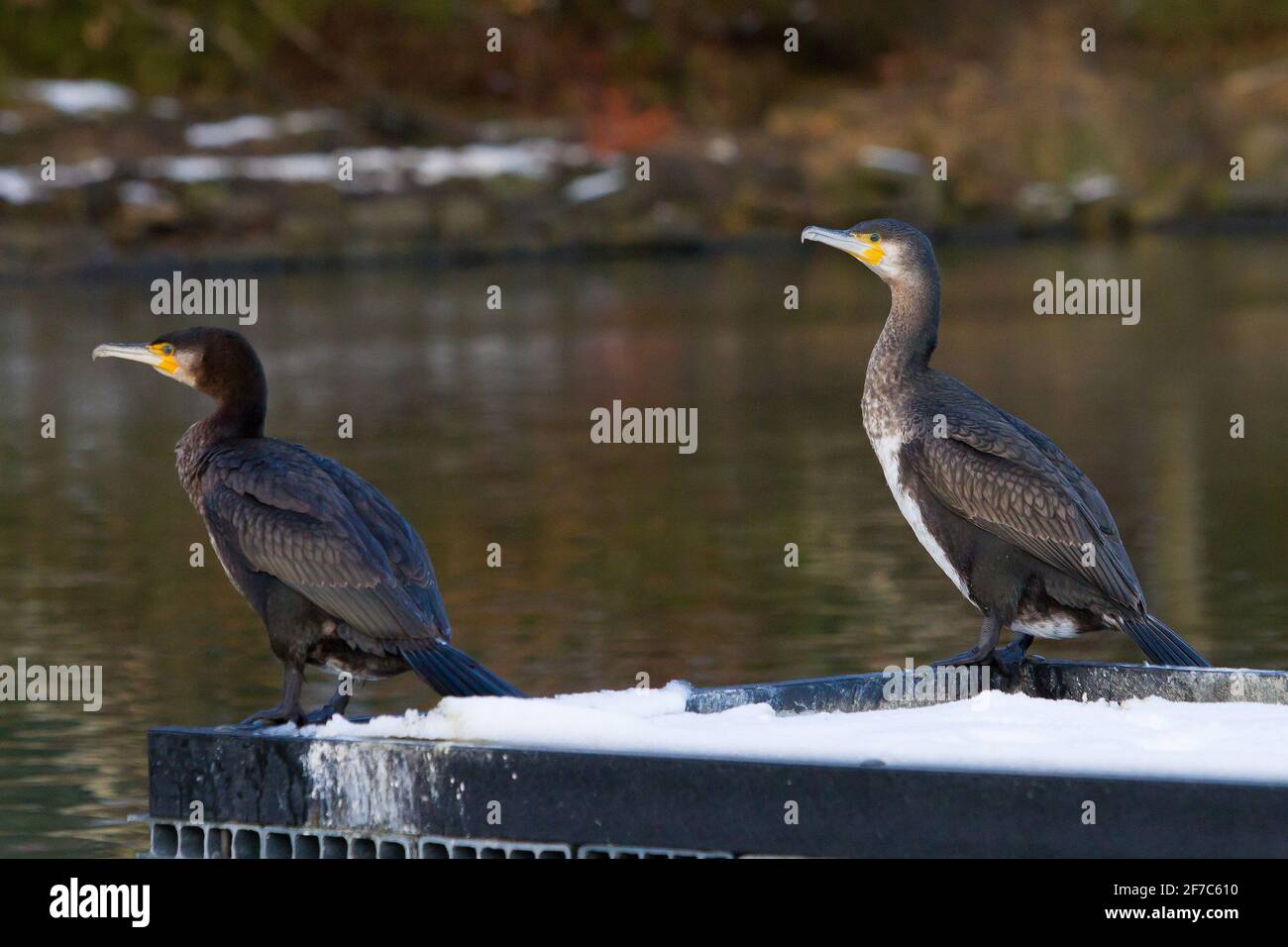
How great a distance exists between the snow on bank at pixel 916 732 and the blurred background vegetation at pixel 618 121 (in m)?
37.0

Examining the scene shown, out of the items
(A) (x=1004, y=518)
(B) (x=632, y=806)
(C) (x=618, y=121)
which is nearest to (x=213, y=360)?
(B) (x=632, y=806)

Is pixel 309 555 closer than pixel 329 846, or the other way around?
pixel 329 846

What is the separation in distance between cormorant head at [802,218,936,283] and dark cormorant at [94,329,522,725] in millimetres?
2022

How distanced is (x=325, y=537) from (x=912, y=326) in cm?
231

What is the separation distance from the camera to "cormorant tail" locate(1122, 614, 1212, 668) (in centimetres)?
808

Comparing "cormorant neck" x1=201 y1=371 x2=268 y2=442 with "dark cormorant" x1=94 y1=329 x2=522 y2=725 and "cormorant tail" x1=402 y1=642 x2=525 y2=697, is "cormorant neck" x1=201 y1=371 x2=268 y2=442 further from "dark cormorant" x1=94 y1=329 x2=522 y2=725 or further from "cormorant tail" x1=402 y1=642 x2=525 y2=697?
A: "cormorant tail" x1=402 y1=642 x2=525 y2=697

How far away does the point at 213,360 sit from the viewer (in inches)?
310

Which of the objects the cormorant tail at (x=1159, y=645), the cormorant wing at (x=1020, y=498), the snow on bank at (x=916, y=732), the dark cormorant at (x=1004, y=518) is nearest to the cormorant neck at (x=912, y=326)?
the dark cormorant at (x=1004, y=518)

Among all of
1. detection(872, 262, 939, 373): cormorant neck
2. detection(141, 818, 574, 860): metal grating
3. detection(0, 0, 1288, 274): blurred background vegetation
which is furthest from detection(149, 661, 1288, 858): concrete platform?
detection(0, 0, 1288, 274): blurred background vegetation

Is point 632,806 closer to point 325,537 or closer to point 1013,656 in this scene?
point 325,537

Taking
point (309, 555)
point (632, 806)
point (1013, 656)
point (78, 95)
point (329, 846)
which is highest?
point (78, 95)

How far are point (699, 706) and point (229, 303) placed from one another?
100 feet

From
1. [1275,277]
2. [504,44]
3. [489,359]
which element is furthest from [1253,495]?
[504,44]

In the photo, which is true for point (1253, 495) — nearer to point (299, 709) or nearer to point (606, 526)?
point (606, 526)
